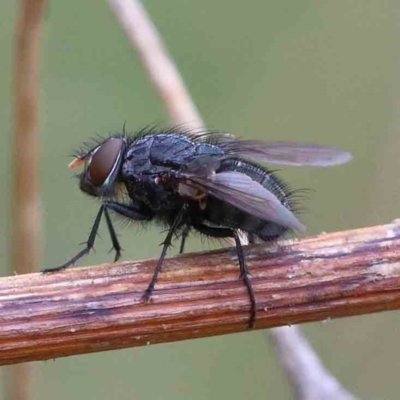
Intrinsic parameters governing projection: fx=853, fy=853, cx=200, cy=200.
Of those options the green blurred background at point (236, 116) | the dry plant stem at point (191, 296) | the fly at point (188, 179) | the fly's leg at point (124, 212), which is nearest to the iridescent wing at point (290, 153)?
the fly at point (188, 179)

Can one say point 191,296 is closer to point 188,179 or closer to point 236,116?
point 188,179

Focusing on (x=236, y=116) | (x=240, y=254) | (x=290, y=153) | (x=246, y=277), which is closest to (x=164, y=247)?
(x=240, y=254)

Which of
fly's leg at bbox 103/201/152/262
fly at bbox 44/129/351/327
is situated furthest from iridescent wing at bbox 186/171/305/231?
fly's leg at bbox 103/201/152/262

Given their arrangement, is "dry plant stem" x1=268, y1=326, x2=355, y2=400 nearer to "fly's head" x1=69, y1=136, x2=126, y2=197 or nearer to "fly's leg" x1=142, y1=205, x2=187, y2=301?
"fly's leg" x1=142, y1=205, x2=187, y2=301

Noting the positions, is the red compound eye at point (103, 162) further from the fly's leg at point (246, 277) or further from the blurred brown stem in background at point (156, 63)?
the fly's leg at point (246, 277)

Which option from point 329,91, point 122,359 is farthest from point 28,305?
point 329,91

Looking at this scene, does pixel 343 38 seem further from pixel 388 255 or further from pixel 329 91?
pixel 388 255
